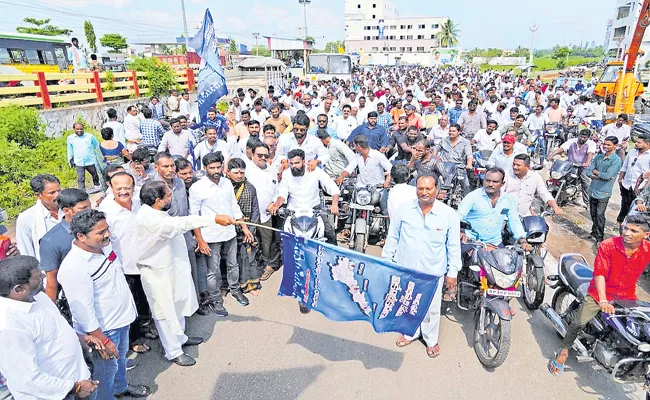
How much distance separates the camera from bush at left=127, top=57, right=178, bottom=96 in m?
16.1

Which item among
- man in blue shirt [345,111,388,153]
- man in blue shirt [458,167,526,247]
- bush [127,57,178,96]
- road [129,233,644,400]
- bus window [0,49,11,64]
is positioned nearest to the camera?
road [129,233,644,400]

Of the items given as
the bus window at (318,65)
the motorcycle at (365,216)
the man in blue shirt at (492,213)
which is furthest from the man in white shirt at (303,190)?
the bus window at (318,65)

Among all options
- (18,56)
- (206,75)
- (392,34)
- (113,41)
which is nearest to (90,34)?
(113,41)

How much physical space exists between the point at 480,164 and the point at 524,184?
2.48 m

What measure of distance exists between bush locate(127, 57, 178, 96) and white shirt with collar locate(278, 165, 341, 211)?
1333 centimetres

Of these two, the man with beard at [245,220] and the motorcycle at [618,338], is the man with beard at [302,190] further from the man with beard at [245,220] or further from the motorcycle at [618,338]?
the motorcycle at [618,338]

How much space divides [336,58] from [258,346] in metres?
22.8

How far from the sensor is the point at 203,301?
4668 mm

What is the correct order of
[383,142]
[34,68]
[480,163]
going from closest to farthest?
[480,163] → [383,142] → [34,68]

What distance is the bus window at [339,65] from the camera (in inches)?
960

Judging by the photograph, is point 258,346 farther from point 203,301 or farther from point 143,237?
point 143,237

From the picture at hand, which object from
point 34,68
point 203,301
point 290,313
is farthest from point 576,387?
point 34,68

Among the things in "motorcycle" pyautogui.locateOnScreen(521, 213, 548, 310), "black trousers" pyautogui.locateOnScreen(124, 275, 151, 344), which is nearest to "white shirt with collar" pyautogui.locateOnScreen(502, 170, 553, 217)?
"motorcycle" pyautogui.locateOnScreen(521, 213, 548, 310)

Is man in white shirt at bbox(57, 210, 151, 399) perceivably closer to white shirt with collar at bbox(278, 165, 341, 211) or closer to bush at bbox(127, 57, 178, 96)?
white shirt with collar at bbox(278, 165, 341, 211)
